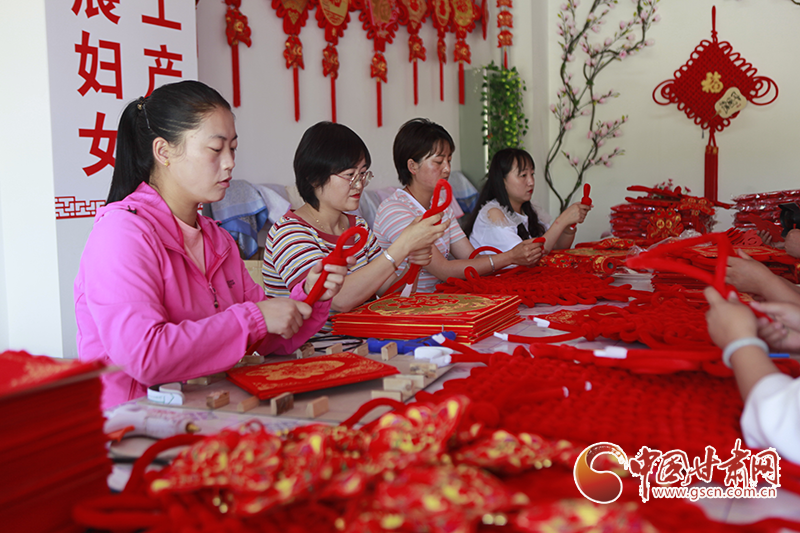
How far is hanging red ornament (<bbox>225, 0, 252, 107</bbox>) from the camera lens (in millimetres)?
3193

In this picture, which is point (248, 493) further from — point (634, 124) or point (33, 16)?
point (634, 124)

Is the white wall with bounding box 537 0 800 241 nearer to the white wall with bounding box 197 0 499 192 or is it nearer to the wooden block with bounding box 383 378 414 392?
the white wall with bounding box 197 0 499 192

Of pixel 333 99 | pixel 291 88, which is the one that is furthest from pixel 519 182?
pixel 291 88

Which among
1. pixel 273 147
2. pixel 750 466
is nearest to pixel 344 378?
pixel 750 466

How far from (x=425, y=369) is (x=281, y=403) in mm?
265

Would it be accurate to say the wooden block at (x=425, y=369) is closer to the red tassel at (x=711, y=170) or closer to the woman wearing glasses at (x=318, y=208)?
the woman wearing glasses at (x=318, y=208)

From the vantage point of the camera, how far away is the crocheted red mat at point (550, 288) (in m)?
1.74

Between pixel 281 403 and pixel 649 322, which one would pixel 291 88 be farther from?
pixel 281 403

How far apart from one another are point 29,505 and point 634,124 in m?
5.49

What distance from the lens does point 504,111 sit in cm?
510

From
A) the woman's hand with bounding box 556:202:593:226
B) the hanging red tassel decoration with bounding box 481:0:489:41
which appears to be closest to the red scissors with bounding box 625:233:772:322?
the woman's hand with bounding box 556:202:593:226

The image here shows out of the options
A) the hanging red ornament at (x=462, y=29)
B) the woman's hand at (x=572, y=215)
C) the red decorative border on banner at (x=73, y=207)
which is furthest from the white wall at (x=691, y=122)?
the red decorative border on banner at (x=73, y=207)

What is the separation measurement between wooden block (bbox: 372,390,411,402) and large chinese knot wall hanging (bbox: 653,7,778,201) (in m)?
4.74

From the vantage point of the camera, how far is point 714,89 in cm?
491
